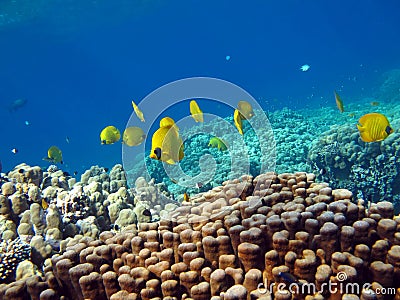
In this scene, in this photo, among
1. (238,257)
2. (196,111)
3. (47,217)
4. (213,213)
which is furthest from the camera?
(196,111)

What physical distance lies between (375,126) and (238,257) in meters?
3.39

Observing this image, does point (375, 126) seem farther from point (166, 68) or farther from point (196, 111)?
point (166, 68)

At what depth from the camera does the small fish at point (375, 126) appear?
447 cm

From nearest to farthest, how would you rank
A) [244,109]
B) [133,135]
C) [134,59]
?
[244,109]
[133,135]
[134,59]

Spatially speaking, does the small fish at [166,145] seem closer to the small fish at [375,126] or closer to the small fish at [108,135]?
the small fish at [375,126]

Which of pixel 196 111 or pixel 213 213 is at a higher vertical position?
pixel 196 111

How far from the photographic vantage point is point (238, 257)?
241cm

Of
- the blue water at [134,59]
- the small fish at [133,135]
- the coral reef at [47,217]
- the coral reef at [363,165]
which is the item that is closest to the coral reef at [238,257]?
the coral reef at [47,217]

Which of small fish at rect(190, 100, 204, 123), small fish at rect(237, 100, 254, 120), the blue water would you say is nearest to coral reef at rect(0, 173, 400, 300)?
small fish at rect(190, 100, 204, 123)

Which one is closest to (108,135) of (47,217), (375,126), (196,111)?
(196,111)

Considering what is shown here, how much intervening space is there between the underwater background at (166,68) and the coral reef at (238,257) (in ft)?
18.7

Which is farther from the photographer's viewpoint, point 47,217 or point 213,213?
point 47,217

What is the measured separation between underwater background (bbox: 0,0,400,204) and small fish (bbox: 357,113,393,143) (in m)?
3.32

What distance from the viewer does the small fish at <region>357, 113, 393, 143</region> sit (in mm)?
4469
